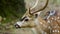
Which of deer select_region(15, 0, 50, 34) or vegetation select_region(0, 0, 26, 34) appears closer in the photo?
deer select_region(15, 0, 50, 34)

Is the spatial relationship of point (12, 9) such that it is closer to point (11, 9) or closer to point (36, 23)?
point (11, 9)

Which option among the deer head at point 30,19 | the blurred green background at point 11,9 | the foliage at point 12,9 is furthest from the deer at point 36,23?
the foliage at point 12,9

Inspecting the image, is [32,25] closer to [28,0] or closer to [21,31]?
[21,31]

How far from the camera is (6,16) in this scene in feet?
18.1

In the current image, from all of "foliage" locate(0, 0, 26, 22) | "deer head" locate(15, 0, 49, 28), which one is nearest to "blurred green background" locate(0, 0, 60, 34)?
"foliage" locate(0, 0, 26, 22)

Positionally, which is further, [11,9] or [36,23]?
[11,9]

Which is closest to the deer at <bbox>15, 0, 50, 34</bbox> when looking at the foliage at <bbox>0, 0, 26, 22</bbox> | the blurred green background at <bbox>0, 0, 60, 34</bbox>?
the blurred green background at <bbox>0, 0, 60, 34</bbox>

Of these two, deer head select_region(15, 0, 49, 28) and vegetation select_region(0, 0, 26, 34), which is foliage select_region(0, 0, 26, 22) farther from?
deer head select_region(15, 0, 49, 28)

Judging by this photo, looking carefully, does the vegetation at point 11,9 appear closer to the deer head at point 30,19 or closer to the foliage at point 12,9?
the foliage at point 12,9

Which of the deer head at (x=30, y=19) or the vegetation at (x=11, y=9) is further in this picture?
the vegetation at (x=11, y=9)

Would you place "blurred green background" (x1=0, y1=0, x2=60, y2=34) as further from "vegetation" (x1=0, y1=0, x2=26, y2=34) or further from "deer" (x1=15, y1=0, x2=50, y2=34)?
"deer" (x1=15, y1=0, x2=50, y2=34)

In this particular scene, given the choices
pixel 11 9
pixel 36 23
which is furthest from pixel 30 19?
pixel 11 9

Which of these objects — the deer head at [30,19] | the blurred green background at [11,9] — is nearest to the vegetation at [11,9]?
the blurred green background at [11,9]

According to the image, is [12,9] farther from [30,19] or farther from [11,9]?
[30,19]
